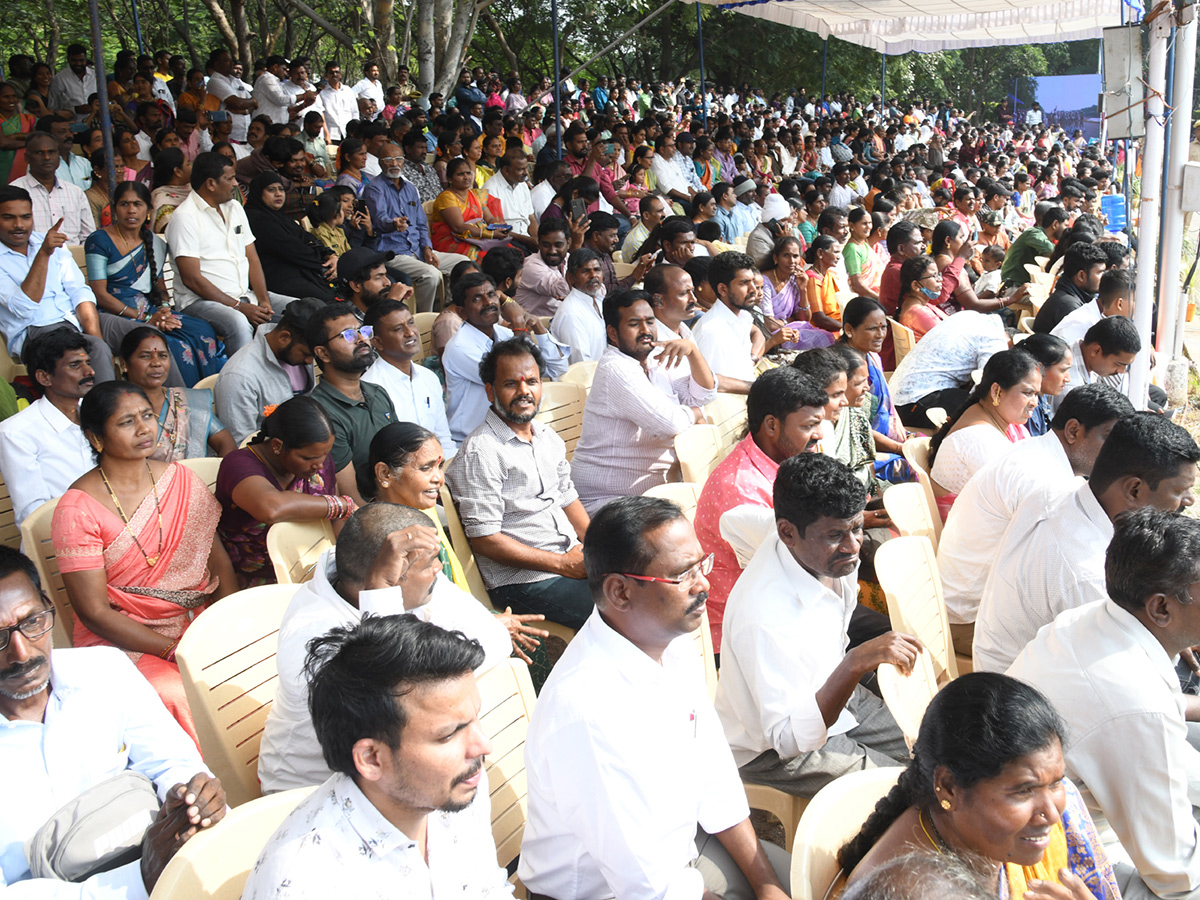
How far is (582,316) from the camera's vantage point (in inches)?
221

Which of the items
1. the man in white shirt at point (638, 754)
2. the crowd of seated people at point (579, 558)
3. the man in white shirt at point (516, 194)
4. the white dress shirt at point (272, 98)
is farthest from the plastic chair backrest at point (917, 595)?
the white dress shirt at point (272, 98)

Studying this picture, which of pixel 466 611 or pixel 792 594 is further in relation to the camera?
pixel 466 611

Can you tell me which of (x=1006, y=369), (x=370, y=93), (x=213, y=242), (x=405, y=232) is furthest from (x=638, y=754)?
(x=370, y=93)

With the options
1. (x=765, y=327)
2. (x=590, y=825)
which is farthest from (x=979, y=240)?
(x=590, y=825)

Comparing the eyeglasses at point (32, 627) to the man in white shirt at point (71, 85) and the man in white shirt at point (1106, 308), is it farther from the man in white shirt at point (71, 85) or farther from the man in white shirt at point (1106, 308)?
the man in white shirt at point (71, 85)

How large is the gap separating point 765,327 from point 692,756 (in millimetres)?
4500

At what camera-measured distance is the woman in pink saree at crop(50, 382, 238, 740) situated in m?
2.85

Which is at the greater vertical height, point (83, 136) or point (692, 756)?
point (83, 136)

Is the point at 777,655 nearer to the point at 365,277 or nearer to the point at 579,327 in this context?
the point at 579,327

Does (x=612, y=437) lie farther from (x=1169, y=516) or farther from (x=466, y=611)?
(x=1169, y=516)

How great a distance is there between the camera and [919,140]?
71.2 feet

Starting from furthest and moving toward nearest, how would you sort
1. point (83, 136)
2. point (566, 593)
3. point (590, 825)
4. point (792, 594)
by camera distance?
point (83, 136)
point (566, 593)
point (792, 594)
point (590, 825)

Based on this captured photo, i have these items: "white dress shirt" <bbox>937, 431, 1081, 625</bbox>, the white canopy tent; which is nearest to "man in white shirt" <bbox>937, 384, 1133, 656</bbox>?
"white dress shirt" <bbox>937, 431, 1081, 625</bbox>

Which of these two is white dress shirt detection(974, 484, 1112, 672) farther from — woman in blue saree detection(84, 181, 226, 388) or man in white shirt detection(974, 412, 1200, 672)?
woman in blue saree detection(84, 181, 226, 388)
